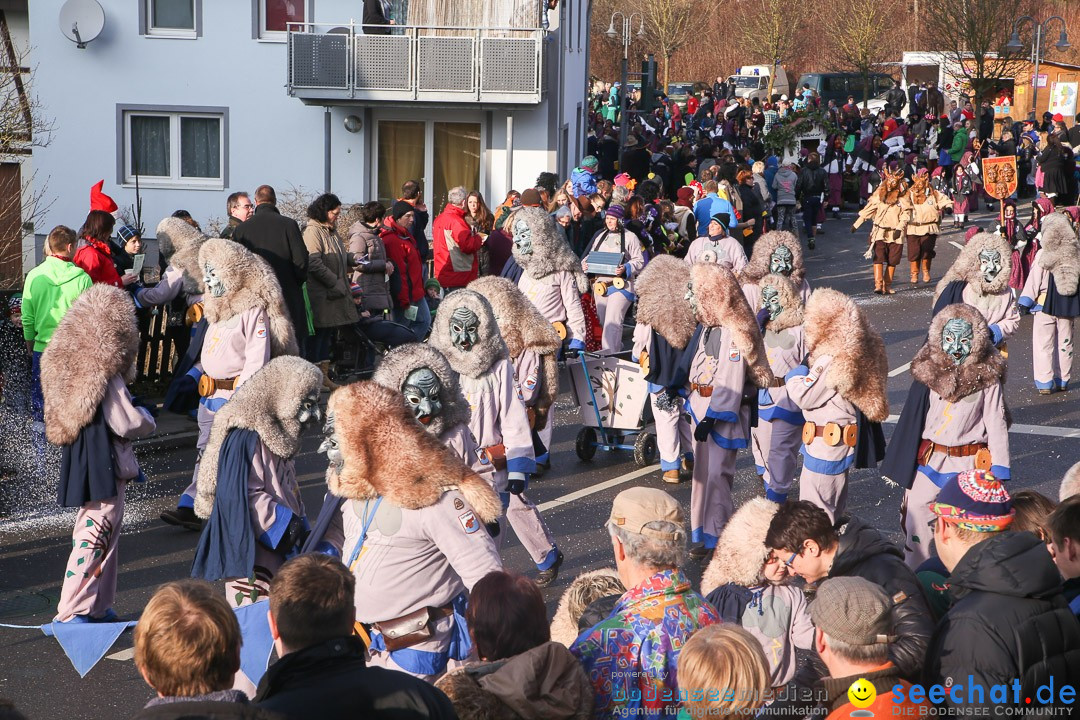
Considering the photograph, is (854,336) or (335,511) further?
(854,336)

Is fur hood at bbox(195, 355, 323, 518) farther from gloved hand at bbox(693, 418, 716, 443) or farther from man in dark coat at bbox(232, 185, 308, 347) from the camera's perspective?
man in dark coat at bbox(232, 185, 308, 347)

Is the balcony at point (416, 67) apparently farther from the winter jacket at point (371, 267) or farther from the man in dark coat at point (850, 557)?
the man in dark coat at point (850, 557)

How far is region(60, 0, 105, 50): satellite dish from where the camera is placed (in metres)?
23.4

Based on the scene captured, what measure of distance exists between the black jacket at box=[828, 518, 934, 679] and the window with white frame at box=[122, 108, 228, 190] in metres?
21.0

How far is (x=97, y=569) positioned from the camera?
7227mm

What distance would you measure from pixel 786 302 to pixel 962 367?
174 centimetres

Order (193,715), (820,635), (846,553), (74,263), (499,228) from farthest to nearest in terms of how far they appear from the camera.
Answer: (499,228) → (74,263) → (846,553) → (820,635) → (193,715)

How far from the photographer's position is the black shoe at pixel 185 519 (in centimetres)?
927

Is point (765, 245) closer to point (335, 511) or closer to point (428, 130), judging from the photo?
point (335, 511)

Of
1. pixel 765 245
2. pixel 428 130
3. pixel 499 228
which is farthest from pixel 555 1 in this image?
pixel 765 245

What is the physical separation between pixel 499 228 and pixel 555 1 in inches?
377

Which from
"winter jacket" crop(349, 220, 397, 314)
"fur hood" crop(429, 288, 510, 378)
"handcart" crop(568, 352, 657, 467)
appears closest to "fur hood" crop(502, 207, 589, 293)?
"handcart" crop(568, 352, 657, 467)

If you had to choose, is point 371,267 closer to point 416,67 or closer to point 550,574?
point 550,574

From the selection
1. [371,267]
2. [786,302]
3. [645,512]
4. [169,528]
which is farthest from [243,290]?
[371,267]
